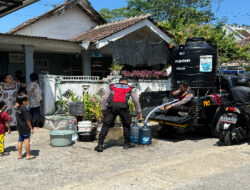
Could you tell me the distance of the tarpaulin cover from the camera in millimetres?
10719

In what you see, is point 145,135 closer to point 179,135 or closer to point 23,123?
point 179,135

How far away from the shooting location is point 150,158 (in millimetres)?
5582

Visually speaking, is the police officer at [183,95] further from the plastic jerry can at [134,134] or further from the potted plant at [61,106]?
the potted plant at [61,106]

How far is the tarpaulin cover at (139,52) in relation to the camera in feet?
35.2

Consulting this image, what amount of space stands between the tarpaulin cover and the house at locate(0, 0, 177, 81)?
0.46 m

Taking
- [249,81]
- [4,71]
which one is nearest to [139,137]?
[249,81]

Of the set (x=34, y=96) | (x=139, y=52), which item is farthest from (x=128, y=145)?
(x=139, y=52)

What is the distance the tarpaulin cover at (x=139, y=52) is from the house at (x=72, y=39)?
0.46 meters

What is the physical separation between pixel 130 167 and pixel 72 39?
969 centimetres

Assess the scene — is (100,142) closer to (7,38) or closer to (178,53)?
(178,53)

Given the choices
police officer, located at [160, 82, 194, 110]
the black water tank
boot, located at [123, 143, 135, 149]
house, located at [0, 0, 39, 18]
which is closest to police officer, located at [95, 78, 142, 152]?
boot, located at [123, 143, 135, 149]

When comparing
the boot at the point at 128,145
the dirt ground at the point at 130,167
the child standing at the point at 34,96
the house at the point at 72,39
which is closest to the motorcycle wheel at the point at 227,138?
the dirt ground at the point at 130,167

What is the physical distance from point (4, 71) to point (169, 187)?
11.1 meters

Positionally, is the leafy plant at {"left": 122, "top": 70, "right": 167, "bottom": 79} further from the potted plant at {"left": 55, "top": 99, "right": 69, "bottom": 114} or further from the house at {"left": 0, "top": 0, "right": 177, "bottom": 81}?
the potted plant at {"left": 55, "top": 99, "right": 69, "bottom": 114}
